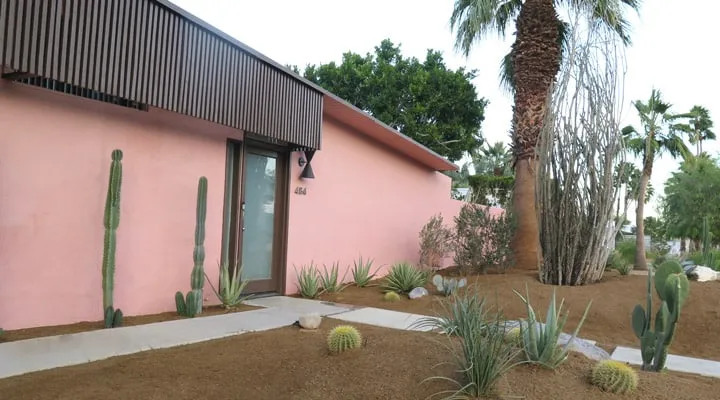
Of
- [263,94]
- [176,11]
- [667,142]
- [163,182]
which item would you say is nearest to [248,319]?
[163,182]

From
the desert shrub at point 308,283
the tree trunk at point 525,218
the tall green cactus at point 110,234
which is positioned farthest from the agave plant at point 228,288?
the tree trunk at point 525,218

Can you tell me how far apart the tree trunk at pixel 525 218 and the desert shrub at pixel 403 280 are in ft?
10.1

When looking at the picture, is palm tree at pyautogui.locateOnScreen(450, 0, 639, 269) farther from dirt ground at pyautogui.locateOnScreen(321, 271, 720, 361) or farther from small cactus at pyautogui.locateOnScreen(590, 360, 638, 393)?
small cactus at pyautogui.locateOnScreen(590, 360, 638, 393)

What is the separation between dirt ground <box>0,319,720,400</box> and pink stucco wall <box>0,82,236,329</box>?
64.1 inches

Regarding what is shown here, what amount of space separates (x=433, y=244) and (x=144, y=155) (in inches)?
304

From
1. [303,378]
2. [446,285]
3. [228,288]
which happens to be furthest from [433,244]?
[303,378]

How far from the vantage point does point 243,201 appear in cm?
828

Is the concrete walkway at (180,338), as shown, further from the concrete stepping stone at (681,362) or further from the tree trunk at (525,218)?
the tree trunk at (525,218)

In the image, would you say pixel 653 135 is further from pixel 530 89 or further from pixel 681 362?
pixel 681 362

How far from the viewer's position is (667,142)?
2317 cm

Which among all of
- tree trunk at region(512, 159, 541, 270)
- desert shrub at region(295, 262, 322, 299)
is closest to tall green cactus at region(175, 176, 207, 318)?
desert shrub at region(295, 262, 322, 299)

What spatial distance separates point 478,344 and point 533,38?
10.7m

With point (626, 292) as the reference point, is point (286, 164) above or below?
above

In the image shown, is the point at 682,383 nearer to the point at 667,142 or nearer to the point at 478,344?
the point at 478,344
